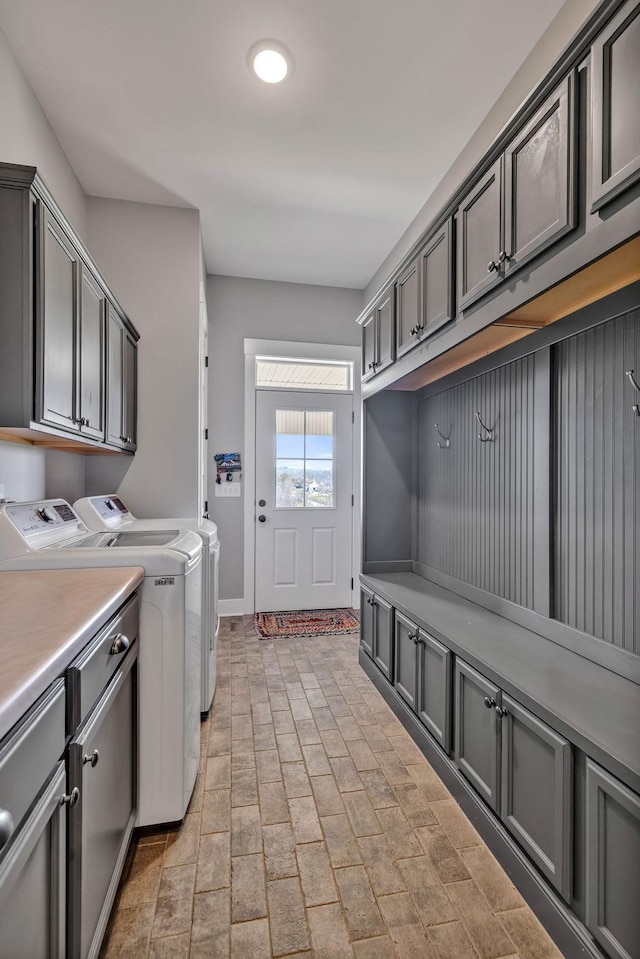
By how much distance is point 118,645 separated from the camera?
4.44ft

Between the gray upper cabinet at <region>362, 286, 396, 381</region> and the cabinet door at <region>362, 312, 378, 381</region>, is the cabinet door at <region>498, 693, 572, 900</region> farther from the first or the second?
the cabinet door at <region>362, 312, 378, 381</region>

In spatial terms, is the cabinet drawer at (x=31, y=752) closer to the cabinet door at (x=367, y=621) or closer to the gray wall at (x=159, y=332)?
the cabinet door at (x=367, y=621)

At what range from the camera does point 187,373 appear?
3.27m

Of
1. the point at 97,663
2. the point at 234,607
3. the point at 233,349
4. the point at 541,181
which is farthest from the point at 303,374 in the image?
the point at 97,663

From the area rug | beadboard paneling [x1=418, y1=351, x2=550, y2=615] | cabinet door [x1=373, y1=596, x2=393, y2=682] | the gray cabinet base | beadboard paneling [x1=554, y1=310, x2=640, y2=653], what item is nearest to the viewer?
the gray cabinet base

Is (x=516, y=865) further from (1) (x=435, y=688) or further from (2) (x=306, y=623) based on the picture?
(2) (x=306, y=623)

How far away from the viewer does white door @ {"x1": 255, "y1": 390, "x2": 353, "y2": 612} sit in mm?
4332

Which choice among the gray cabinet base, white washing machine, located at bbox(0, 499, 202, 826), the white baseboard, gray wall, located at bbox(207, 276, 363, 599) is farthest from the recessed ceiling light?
the white baseboard

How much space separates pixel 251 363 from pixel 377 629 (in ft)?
8.70

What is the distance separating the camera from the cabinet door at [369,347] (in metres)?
2.98

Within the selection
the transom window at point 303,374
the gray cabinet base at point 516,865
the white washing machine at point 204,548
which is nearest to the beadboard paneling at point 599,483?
the gray cabinet base at point 516,865

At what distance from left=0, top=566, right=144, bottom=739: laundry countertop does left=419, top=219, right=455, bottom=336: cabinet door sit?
1.62 meters

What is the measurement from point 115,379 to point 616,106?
2387 millimetres

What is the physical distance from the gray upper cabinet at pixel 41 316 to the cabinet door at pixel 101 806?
0.93m
